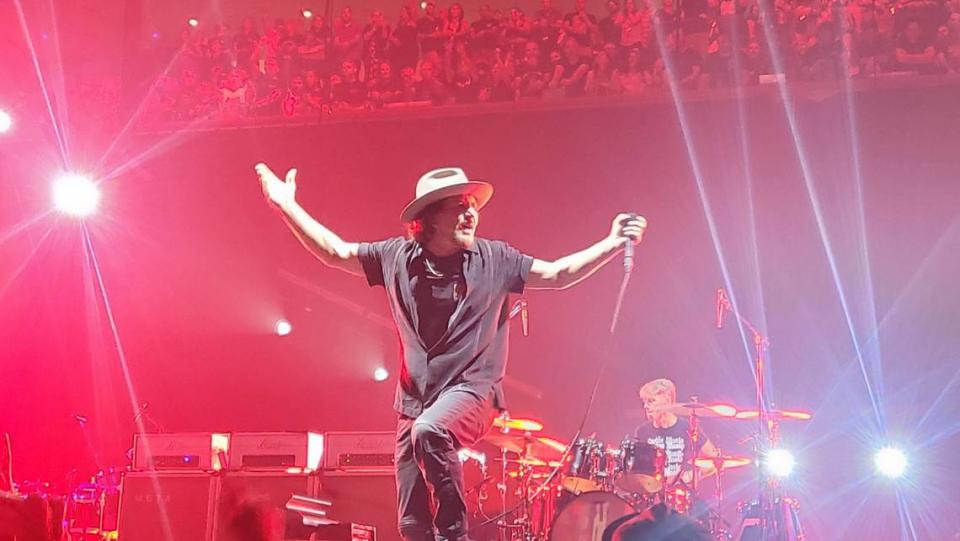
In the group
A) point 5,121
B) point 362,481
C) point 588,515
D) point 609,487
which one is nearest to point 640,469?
point 609,487

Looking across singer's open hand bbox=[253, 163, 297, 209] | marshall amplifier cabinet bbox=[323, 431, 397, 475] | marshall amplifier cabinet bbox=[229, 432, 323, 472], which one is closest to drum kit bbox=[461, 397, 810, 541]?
marshall amplifier cabinet bbox=[323, 431, 397, 475]

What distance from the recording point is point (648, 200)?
934cm

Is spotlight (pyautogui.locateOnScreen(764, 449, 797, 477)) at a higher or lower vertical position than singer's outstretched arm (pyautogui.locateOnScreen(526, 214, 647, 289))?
lower

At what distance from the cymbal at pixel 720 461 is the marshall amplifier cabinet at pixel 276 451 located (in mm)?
3014

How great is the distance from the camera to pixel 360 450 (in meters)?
7.36

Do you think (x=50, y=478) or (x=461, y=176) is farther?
(x=50, y=478)

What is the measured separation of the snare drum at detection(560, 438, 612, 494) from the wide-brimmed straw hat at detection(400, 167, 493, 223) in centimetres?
332

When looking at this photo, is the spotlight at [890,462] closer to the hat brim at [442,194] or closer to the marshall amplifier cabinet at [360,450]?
the marshall amplifier cabinet at [360,450]

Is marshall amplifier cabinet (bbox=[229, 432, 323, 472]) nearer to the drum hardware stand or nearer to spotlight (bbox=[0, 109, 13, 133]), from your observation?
the drum hardware stand

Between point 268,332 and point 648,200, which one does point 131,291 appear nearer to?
point 268,332

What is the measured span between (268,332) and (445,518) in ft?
24.4

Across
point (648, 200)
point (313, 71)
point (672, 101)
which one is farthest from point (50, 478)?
point (672, 101)

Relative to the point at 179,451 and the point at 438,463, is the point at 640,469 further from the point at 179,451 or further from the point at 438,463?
the point at 179,451

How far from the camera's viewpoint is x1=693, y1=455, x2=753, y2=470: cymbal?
23.3 ft
